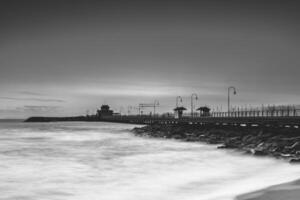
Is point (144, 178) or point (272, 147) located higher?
point (272, 147)

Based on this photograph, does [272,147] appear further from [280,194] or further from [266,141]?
[280,194]

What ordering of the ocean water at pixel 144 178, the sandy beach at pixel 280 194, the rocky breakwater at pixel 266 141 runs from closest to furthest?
the sandy beach at pixel 280 194
the ocean water at pixel 144 178
the rocky breakwater at pixel 266 141

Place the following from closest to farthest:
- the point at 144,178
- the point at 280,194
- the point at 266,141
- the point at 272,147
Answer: the point at 280,194, the point at 144,178, the point at 272,147, the point at 266,141

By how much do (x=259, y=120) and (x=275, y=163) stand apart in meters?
26.0

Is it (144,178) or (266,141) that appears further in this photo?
(266,141)

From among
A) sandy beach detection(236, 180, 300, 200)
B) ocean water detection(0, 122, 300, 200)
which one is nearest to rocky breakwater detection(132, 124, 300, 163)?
ocean water detection(0, 122, 300, 200)

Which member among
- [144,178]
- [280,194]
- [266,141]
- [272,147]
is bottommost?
[144,178]

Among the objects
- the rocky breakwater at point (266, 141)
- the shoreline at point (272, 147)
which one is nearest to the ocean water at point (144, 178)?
the shoreline at point (272, 147)

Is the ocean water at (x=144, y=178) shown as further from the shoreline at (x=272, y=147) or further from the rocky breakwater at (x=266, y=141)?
the rocky breakwater at (x=266, y=141)

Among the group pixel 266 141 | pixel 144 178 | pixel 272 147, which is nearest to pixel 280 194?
pixel 144 178

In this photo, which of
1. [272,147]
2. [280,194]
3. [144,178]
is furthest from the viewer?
[272,147]

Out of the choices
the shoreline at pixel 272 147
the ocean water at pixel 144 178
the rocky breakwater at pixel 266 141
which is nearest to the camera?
the shoreline at pixel 272 147

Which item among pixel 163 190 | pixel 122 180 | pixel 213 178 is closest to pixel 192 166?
pixel 213 178

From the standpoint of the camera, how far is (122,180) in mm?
17844
